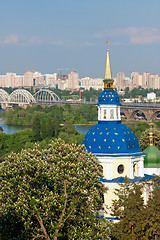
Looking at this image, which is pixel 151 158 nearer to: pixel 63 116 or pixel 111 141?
pixel 111 141

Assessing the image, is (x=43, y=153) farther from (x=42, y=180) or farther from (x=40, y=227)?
(x=40, y=227)

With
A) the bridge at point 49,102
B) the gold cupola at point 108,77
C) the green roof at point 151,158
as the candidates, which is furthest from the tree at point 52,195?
the bridge at point 49,102

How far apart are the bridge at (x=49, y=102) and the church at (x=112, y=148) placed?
221 ft

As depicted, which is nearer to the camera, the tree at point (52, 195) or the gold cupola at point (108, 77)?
the tree at point (52, 195)

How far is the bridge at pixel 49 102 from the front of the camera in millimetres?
89750

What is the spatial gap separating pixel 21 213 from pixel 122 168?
6841 millimetres

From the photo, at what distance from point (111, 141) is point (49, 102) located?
10473 centimetres

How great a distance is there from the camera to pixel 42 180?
14547 millimetres

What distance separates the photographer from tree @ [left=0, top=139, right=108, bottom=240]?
1402 centimetres

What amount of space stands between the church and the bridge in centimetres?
6723

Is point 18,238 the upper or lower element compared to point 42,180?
lower

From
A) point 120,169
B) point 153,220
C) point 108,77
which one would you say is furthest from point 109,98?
point 153,220

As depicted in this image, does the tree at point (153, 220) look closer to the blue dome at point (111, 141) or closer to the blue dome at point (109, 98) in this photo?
the blue dome at point (111, 141)

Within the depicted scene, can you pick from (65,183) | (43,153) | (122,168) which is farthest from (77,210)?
(122,168)
